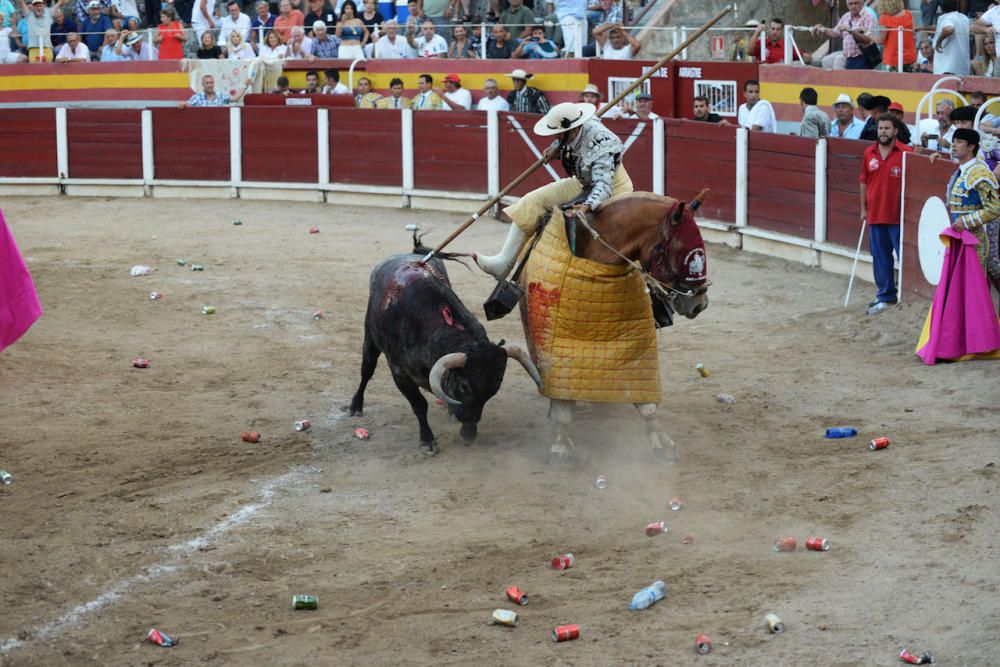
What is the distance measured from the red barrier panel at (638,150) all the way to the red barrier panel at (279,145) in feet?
14.4

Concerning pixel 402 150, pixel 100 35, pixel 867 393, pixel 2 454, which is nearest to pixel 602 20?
pixel 402 150

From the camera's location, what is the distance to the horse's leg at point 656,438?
752 centimetres

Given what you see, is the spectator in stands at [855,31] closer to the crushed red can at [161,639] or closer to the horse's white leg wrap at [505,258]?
the horse's white leg wrap at [505,258]

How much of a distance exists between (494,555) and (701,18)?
1368 centimetres

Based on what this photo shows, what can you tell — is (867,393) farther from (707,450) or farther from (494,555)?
(494,555)

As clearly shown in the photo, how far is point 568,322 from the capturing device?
24.5ft

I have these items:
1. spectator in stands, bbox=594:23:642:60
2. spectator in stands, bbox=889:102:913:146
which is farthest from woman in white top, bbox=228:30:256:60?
A: spectator in stands, bbox=889:102:913:146

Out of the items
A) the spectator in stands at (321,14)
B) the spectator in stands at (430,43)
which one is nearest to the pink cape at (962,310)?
the spectator in stands at (430,43)

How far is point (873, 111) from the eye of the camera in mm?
12023

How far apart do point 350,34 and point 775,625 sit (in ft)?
52.9

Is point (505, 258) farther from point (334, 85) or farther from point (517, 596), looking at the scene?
point (334, 85)

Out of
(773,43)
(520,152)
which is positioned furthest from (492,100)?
(773,43)

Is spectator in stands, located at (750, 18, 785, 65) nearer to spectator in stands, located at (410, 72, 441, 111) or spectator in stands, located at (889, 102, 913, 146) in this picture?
spectator in stands, located at (410, 72, 441, 111)

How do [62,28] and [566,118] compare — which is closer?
[566,118]
